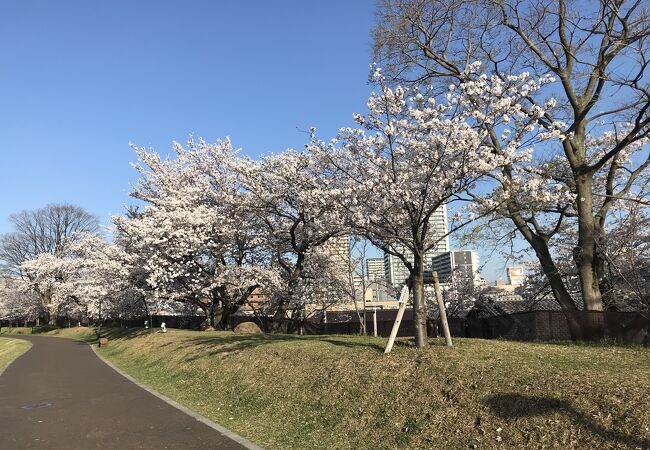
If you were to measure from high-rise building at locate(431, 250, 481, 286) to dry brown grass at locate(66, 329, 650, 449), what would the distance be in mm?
17575

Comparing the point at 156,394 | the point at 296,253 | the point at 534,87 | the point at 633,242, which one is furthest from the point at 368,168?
the point at 296,253

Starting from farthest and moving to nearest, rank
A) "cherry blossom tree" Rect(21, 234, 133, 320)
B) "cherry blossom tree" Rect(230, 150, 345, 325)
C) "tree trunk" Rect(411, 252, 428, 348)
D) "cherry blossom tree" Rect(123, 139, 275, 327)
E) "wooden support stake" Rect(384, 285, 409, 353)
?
1. "cherry blossom tree" Rect(21, 234, 133, 320)
2. "cherry blossom tree" Rect(123, 139, 275, 327)
3. "cherry blossom tree" Rect(230, 150, 345, 325)
4. "tree trunk" Rect(411, 252, 428, 348)
5. "wooden support stake" Rect(384, 285, 409, 353)

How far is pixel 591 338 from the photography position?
38.4 feet

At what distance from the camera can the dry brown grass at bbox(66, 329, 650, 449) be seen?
5770 millimetres

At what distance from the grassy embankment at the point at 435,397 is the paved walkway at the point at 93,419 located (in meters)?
0.74

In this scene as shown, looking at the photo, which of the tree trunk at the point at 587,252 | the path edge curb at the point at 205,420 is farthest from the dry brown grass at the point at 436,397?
the tree trunk at the point at 587,252

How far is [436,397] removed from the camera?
7.40 meters

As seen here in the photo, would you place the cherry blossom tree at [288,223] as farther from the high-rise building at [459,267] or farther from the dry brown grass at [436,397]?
the high-rise building at [459,267]

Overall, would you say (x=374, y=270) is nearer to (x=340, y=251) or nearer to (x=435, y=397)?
(x=340, y=251)

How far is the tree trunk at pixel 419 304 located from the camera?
A: 10.5 m

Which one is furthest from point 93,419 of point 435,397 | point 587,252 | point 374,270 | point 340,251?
point 374,270

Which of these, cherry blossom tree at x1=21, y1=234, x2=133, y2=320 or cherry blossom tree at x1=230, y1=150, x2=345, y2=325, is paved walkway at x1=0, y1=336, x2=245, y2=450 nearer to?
cherry blossom tree at x1=230, y1=150, x2=345, y2=325

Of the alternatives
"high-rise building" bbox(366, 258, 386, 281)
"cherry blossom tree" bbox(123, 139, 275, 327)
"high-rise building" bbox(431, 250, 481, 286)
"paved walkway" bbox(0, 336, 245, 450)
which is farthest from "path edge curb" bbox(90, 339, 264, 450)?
"high-rise building" bbox(431, 250, 481, 286)

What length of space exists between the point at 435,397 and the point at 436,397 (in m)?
0.02
